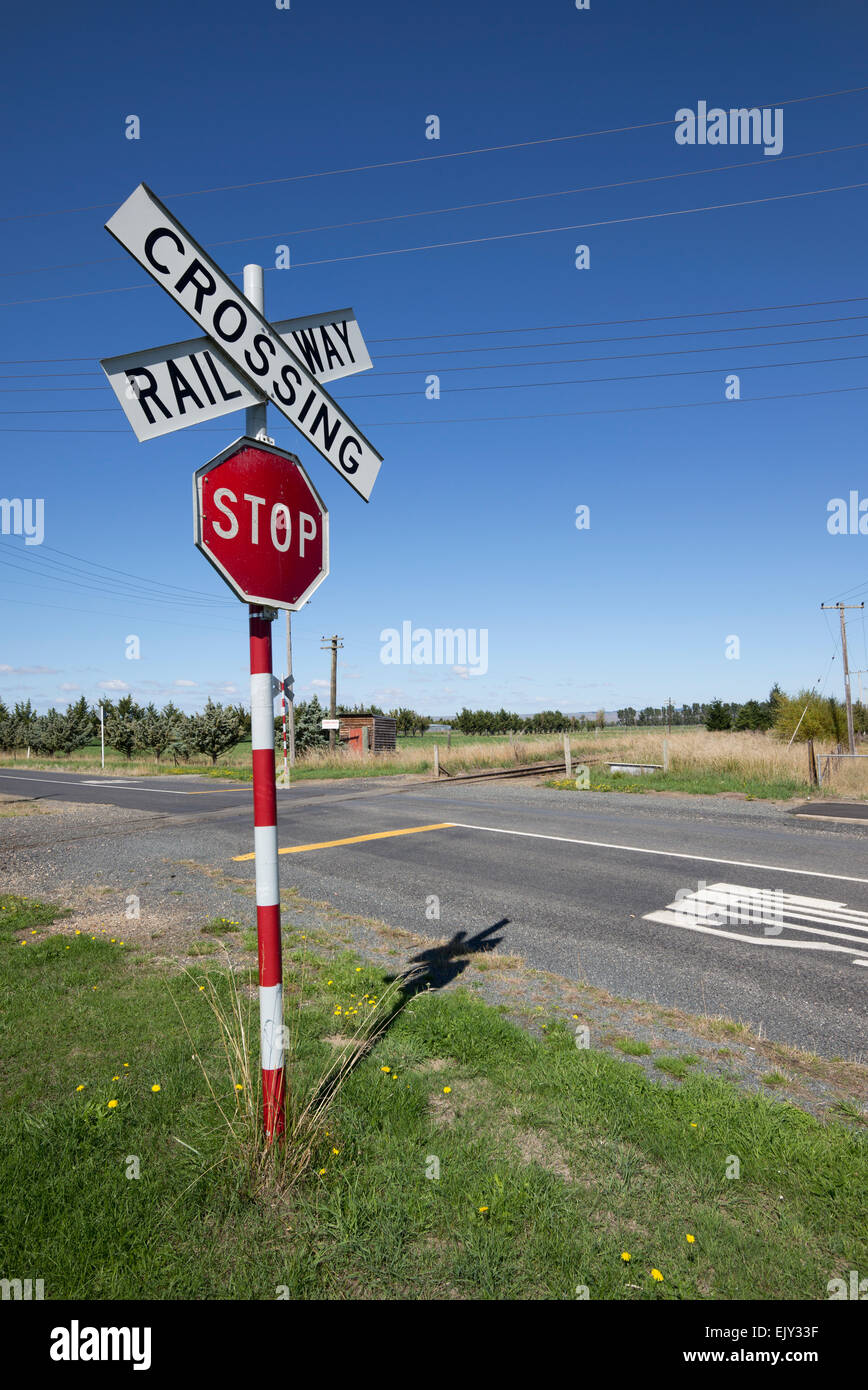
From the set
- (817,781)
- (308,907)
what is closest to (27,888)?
(308,907)

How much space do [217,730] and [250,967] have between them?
39641mm

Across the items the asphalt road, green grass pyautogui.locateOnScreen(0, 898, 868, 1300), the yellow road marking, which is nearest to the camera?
green grass pyautogui.locateOnScreen(0, 898, 868, 1300)

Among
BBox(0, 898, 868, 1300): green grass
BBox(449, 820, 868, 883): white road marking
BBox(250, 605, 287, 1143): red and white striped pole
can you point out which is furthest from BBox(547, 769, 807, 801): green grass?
BBox(250, 605, 287, 1143): red and white striped pole

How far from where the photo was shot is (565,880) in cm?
841

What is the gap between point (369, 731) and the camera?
39.4 meters

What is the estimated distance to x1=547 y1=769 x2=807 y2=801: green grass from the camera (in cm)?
1764

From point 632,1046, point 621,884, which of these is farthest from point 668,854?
point 632,1046

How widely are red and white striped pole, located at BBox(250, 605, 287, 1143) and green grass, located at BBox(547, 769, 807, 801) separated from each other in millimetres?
16791

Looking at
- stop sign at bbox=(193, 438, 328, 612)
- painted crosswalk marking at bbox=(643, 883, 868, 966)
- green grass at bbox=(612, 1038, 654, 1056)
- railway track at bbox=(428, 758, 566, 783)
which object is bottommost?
railway track at bbox=(428, 758, 566, 783)

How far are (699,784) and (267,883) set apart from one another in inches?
727

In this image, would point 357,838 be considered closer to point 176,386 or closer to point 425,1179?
point 425,1179

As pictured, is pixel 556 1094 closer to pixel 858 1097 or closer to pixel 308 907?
pixel 858 1097

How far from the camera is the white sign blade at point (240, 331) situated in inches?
94.2

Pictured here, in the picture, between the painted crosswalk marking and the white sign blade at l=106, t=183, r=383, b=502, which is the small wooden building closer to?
the painted crosswalk marking
